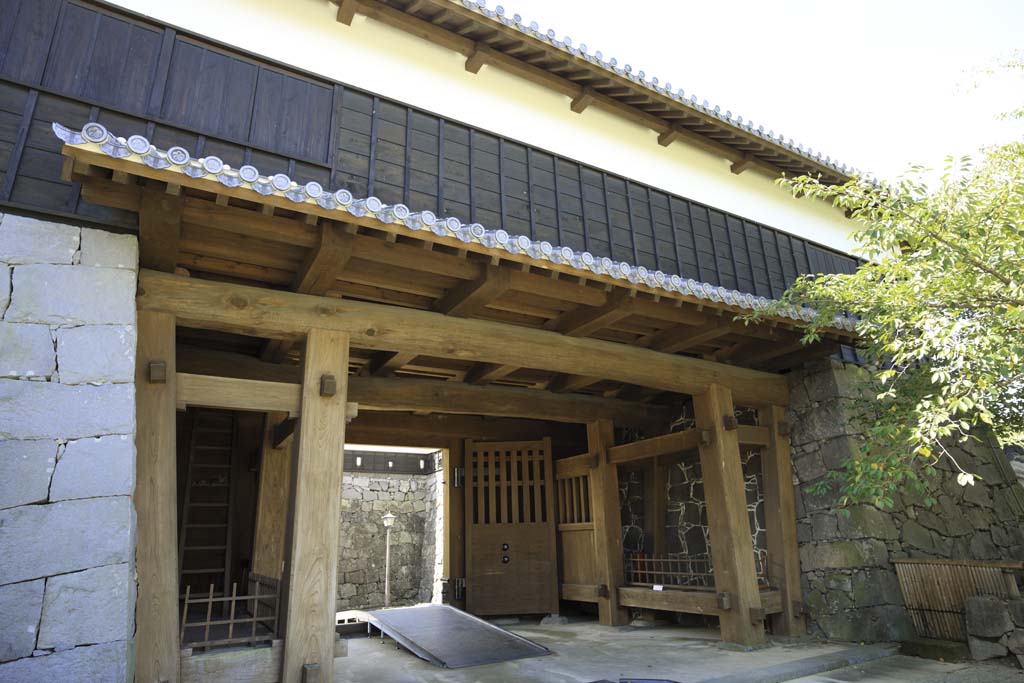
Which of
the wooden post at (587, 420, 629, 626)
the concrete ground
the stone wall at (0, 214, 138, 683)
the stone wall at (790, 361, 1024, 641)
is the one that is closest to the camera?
the stone wall at (0, 214, 138, 683)

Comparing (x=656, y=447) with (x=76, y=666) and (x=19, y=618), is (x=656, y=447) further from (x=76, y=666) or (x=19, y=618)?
(x=19, y=618)

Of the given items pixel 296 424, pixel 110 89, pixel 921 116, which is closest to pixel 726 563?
pixel 296 424

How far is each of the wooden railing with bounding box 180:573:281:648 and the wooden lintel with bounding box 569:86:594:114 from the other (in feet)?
19.6

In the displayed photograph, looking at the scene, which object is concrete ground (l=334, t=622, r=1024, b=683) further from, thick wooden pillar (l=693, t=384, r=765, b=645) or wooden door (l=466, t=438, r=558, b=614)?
wooden door (l=466, t=438, r=558, b=614)

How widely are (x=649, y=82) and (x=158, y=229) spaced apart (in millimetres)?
5819

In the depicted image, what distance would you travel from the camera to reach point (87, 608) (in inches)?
142

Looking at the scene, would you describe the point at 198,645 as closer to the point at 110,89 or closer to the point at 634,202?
the point at 110,89

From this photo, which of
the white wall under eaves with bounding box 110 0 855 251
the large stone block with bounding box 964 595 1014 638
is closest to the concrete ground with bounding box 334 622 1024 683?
the large stone block with bounding box 964 595 1014 638

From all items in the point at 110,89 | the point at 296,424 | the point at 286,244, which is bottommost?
the point at 296,424

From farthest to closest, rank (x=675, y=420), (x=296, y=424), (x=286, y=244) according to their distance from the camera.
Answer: (x=675, y=420) → (x=296, y=424) → (x=286, y=244)

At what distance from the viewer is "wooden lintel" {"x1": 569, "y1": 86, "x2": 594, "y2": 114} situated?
7664 millimetres

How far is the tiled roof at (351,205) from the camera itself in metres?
3.54

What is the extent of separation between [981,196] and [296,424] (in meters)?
5.50

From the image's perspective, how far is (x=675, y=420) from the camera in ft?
30.2
